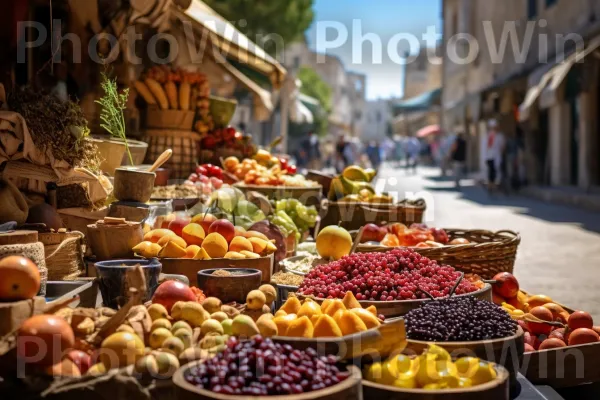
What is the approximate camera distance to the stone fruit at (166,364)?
264 centimetres

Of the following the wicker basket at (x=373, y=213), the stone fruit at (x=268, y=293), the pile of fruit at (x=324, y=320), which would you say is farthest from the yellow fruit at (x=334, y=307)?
the wicker basket at (x=373, y=213)

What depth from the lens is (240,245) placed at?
4441 millimetres

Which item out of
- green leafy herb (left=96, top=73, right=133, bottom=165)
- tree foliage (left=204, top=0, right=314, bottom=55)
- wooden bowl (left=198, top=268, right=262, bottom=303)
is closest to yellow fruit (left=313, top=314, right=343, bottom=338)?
wooden bowl (left=198, top=268, right=262, bottom=303)

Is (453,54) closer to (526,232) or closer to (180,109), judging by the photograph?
(526,232)

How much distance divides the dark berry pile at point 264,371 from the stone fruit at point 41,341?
0.49 metres

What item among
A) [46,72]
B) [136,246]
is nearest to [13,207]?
[136,246]

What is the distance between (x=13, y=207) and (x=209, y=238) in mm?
1051

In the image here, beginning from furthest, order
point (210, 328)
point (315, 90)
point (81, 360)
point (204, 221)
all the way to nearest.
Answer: point (315, 90)
point (204, 221)
point (210, 328)
point (81, 360)

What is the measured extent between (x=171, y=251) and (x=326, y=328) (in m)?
1.45

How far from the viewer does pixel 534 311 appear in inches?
175

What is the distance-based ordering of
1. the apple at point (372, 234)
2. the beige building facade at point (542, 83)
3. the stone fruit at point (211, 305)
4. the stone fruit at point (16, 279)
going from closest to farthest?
the stone fruit at point (16, 279)
the stone fruit at point (211, 305)
the apple at point (372, 234)
the beige building facade at point (542, 83)

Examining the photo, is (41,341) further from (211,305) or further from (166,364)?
(211,305)

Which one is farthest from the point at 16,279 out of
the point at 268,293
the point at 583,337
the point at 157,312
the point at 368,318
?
the point at 583,337

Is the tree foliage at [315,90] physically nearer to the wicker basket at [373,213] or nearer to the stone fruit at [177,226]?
the wicker basket at [373,213]
